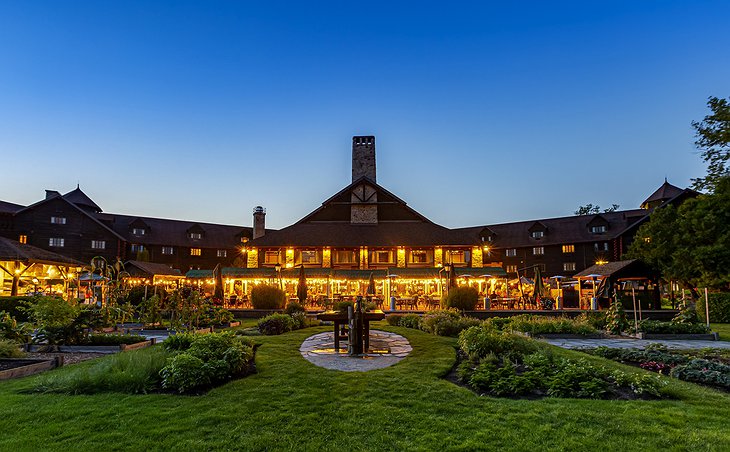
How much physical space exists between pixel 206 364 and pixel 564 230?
1866 inches

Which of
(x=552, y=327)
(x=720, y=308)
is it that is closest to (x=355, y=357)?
(x=552, y=327)

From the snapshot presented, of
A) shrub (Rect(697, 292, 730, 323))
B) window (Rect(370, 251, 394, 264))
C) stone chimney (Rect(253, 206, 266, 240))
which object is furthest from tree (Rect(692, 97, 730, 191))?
stone chimney (Rect(253, 206, 266, 240))

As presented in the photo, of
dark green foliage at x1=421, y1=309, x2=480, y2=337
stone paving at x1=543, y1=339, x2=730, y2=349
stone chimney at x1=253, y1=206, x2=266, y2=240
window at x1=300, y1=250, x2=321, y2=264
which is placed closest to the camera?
stone paving at x1=543, y1=339, x2=730, y2=349

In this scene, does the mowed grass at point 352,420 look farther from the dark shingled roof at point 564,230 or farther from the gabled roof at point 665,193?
the gabled roof at point 665,193

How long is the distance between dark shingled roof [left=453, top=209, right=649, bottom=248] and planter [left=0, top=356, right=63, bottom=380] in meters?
36.7

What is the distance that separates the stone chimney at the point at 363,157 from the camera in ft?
132

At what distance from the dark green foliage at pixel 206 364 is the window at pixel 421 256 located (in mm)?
26571

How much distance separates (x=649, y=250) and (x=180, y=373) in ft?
117

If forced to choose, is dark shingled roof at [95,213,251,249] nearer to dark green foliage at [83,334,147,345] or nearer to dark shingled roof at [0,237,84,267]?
dark shingled roof at [0,237,84,267]

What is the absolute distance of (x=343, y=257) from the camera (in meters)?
34.7

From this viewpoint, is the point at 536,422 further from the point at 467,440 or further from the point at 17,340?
the point at 17,340

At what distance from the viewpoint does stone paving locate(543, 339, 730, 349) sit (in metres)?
12.2

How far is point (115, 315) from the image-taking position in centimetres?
1553

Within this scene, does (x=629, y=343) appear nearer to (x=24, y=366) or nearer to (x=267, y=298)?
(x=24, y=366)
